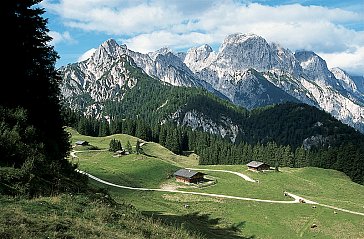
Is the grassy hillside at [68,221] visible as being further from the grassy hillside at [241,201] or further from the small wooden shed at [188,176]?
the small wooden shed at [188,176]

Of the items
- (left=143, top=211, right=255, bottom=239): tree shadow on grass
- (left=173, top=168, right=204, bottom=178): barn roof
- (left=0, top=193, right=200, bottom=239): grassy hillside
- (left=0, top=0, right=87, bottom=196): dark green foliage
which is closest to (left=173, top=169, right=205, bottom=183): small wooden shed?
(left=173, top=168, right=204, bottom=178): barn roof

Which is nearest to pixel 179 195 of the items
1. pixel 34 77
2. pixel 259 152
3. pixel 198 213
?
pixel 198 213

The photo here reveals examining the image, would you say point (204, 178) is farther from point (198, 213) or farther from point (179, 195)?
point (198, 213)

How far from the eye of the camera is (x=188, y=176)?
325 feet

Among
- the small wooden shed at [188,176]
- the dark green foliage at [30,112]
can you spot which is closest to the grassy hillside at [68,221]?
the dark green foliage at [30,112]

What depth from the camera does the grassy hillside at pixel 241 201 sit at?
64.6m

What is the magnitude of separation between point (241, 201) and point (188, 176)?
2171 centimetres

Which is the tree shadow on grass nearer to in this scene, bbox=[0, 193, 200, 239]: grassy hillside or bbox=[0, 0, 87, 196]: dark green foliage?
bbox=[0, 0, 87, 196]: dark green foliage

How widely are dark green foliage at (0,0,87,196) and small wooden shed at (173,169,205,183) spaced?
6095 cm

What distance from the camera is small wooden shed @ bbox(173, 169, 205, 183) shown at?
99.5m

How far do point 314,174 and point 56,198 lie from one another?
11959 centimetres

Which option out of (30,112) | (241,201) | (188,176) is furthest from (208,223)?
(30,112)

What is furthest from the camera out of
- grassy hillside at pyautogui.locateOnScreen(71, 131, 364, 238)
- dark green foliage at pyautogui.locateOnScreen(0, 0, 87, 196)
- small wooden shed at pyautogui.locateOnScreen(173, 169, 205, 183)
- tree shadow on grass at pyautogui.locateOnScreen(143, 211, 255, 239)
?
small wooden shed at pyautogui.locateOnScreen(173, 169, 205, 183)

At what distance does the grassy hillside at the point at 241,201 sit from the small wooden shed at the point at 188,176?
2.63 metres
